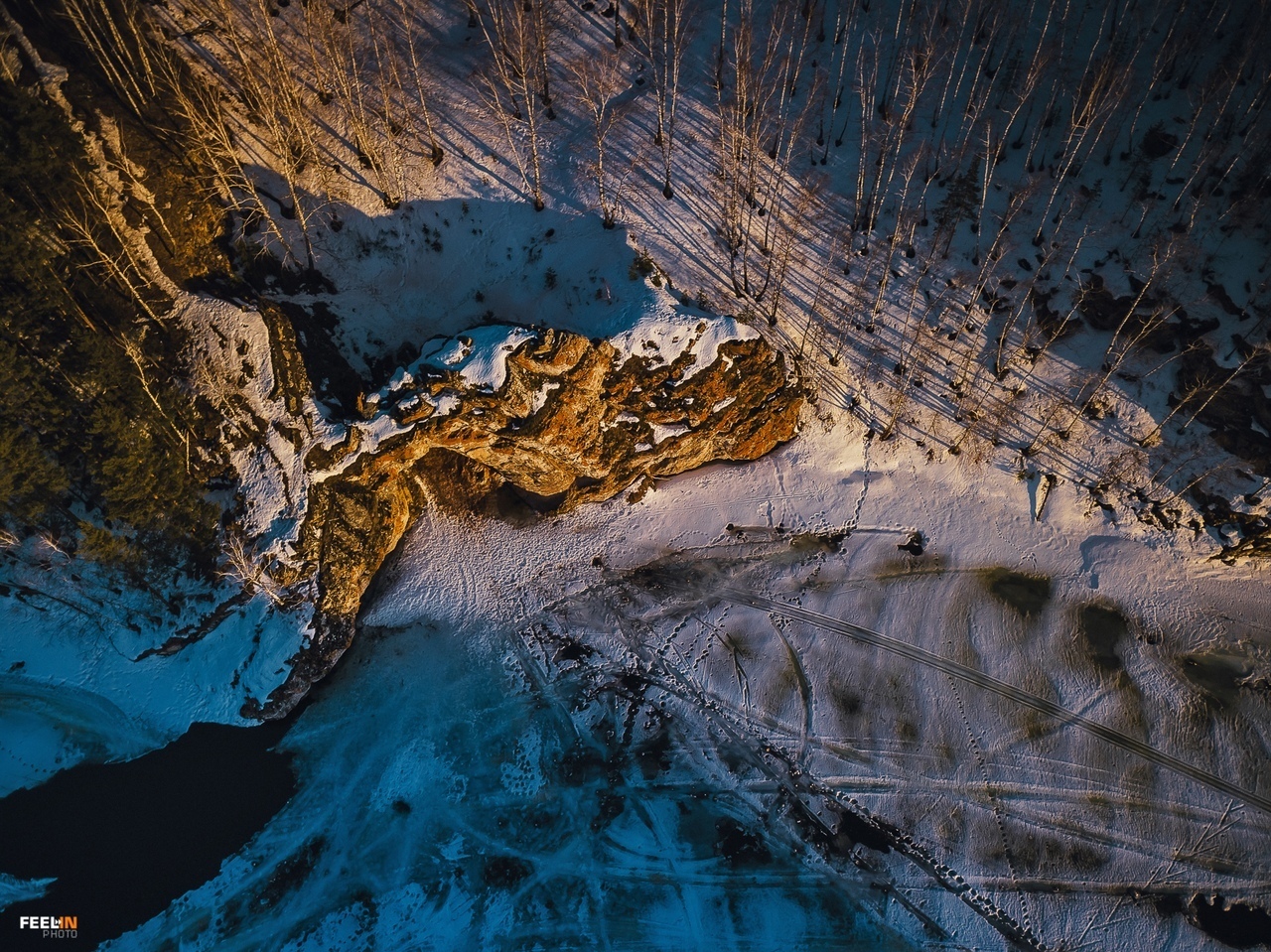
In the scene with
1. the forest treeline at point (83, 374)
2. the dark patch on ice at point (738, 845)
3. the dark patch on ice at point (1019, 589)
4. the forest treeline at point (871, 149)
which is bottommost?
the dark patch on ice at point (738, 845)

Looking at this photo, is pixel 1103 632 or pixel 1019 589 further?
pixel 1019 589

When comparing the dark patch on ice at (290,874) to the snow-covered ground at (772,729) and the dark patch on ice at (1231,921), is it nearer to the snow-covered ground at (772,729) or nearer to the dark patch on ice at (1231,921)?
the snow-covered ground at (772,729)

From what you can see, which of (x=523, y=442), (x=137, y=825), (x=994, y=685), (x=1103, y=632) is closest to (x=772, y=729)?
(x=994, y=685)

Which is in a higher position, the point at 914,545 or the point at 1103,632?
the point at 914,545

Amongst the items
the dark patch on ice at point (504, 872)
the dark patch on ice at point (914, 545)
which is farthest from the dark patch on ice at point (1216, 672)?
the dark patch on ice at point (504, 872)

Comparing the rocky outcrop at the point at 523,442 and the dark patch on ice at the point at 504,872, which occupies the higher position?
the rocky outcrop at the point at 523,442

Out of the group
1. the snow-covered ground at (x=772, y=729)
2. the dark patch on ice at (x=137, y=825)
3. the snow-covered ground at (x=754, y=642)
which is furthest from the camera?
the snow-covered ground at (x=754, y=642)

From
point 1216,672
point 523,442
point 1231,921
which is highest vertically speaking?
point 523,442

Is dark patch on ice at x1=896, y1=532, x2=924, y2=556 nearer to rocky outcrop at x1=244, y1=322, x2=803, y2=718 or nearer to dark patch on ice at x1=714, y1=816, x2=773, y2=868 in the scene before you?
rocky outcrop at x1=244, y1=322, x2=803, y2=718

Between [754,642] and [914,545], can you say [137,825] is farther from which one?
[914,545]
